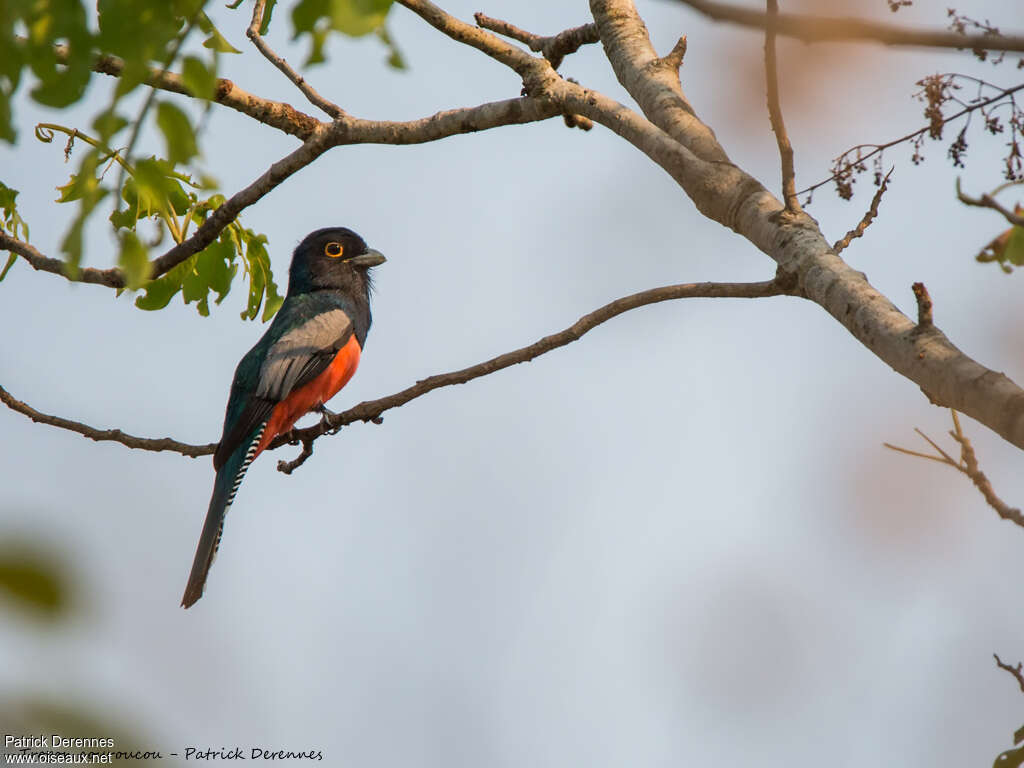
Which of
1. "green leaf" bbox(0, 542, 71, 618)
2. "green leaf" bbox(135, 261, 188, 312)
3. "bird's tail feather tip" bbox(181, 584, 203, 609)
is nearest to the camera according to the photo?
"green leaf" bbox(0, 542, 71, 618)

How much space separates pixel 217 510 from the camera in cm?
657

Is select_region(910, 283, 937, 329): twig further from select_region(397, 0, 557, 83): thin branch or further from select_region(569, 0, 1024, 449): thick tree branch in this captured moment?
select_region(397, 0, 557, 83): thin branch

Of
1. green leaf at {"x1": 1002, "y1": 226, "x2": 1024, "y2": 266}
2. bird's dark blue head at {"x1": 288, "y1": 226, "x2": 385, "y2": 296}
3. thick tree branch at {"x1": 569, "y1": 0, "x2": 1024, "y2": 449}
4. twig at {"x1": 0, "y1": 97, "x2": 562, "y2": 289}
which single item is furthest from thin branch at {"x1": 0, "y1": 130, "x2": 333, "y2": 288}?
bird's dark blue head at {"x1": 288, "y1": 226, "x2": 385, "y2": 296}

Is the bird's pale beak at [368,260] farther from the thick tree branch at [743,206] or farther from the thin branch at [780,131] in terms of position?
Answer: the thin branch at [780,131]

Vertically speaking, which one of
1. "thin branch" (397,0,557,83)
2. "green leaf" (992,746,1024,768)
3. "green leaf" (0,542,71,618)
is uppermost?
"thin branch" (397,0,557,83)

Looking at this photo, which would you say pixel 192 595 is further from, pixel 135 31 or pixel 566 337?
pixel 135 31

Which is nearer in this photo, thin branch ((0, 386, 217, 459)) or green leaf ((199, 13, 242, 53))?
green leaf ((199, 13, 242, 53))

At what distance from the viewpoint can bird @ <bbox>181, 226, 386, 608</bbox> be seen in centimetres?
671

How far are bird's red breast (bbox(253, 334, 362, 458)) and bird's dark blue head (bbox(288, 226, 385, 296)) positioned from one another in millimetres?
851

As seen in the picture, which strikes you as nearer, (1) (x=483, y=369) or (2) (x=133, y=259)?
(2) (x=133, y=259)

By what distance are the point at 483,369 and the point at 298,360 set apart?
139 inches

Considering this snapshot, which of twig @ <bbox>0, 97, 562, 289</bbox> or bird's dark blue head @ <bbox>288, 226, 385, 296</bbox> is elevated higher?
bird's dark blue head @ <bbox>288, 226, 385, 296</bbox>

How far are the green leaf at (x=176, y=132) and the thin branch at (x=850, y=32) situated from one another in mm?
879

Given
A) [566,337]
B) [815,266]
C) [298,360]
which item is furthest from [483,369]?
[298,360]
